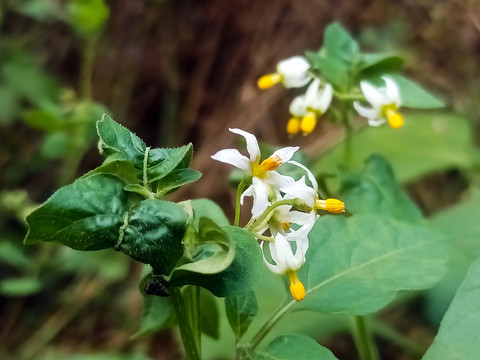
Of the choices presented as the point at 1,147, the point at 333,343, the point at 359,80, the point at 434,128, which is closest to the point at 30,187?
the point at 1,147

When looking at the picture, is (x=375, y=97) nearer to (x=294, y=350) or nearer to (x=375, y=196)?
(x=375, y=196)

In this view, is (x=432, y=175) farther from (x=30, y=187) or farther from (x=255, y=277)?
(x=255, y=277)

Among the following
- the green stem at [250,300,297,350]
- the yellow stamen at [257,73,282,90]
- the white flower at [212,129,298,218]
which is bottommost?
the green stem at [250,300,297,350]

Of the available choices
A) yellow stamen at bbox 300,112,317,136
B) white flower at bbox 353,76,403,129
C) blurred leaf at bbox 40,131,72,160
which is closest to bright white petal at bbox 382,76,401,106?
white flower at bbox 353,76,403,129

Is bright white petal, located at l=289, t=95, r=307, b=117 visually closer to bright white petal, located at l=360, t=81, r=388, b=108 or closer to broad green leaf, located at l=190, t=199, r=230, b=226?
bright white petal, located at l=360, t=81, r=388, b=108

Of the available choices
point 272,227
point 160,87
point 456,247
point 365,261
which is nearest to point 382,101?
point 365,261

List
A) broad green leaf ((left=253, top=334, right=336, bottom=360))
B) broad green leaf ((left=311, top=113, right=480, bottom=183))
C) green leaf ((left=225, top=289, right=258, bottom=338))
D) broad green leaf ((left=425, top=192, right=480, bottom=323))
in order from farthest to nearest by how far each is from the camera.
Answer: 1. broad green leaf ((left=311, top=113, right=480, bottom=183))
2. broad green leaf ((left=425, top=192, right=480, bottom=323))
3. green leaf ((left=225, top=289, right=258, bottom=338))
4. broad green leaf ((left=253, top=334, right=336, bottom=360))

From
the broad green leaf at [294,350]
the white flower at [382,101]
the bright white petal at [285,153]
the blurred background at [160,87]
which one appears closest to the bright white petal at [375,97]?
the white flower at [382,101]

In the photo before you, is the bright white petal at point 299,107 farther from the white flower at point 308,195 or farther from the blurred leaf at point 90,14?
the blurred leaf at point 90,14
